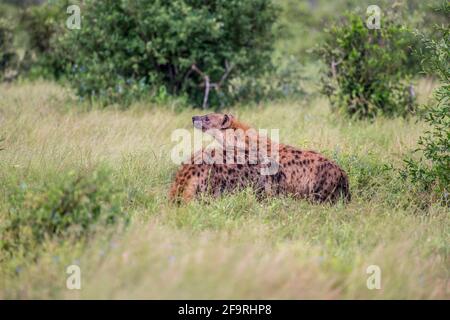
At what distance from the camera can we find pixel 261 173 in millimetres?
6316

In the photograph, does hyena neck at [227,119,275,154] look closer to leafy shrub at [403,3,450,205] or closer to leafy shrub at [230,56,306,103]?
leafy shrub at [403,3,450,205]

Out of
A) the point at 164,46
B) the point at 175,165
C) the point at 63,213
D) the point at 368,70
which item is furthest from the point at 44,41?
the point at 63,213

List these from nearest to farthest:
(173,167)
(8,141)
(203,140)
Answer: (173,167) → (8,141) → (203,140)

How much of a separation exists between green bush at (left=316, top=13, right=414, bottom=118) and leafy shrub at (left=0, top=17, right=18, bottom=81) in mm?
5906

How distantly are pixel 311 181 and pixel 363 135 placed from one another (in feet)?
7.33

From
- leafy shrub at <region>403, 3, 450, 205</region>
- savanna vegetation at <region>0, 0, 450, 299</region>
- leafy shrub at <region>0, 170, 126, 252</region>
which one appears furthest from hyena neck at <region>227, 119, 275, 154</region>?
leafy shrub at <region>0, 170, 126, 252</region>

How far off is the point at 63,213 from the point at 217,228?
1215mm

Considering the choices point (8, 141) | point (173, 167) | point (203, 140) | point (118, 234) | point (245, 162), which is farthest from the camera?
point (203, 140)

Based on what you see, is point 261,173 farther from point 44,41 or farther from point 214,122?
point 44,41

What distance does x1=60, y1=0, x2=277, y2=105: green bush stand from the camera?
32.5ft

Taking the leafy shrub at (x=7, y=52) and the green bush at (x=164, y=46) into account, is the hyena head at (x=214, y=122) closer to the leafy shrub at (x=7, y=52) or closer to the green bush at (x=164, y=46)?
the green bush at (x=164, y=46)
